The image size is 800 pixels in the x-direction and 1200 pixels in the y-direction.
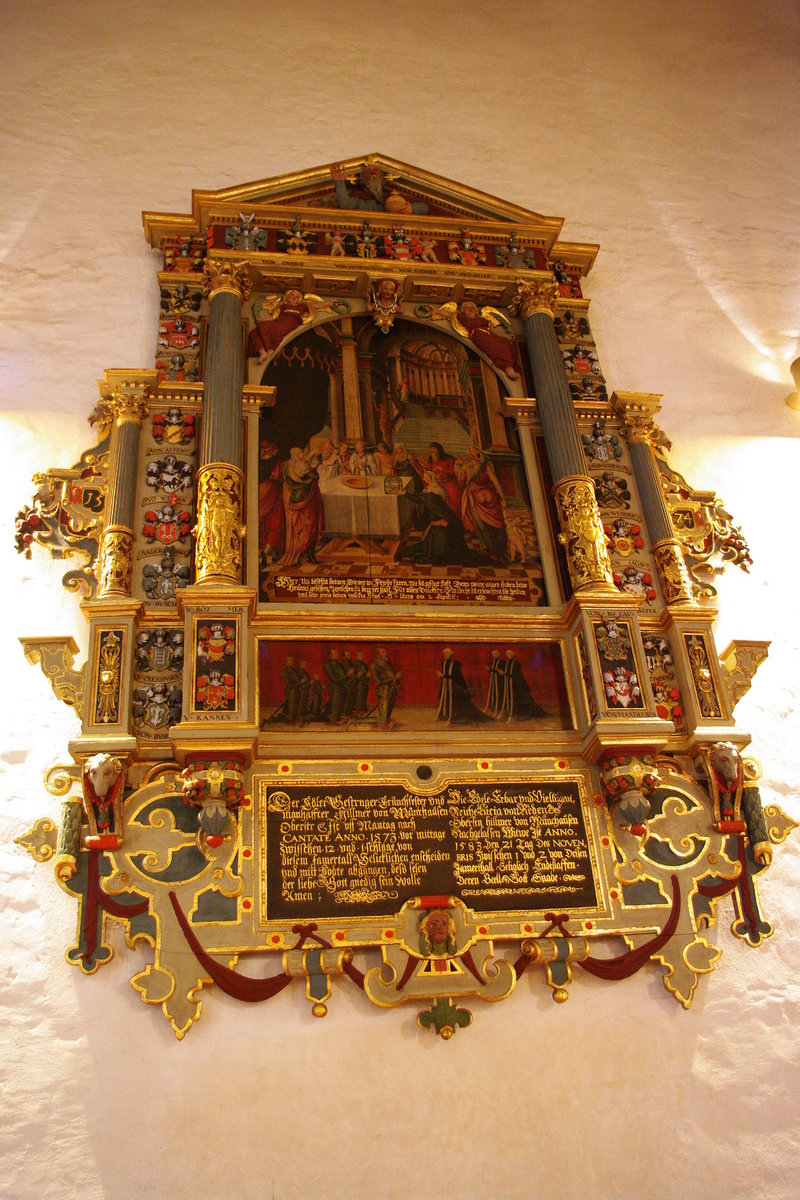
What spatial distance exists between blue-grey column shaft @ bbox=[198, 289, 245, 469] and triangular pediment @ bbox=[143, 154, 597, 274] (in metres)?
0.84

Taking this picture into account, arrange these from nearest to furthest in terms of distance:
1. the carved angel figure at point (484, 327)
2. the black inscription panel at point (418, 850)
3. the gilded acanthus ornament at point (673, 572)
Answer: the black inscription panel at point (418, 850) < the gilded acanthus ornament at point (673, 572) < the carved angel figure at point (484, 327)

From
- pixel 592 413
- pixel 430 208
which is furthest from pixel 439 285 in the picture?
pixel 592 413

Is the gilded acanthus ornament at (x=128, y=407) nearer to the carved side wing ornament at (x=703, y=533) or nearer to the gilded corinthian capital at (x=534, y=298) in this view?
the gilded corinthian capital at (x=534, y=298)

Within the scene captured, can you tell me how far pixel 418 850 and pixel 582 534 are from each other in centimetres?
219

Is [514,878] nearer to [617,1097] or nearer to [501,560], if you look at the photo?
[617,1097]

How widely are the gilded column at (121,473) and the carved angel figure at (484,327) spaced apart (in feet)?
6.99

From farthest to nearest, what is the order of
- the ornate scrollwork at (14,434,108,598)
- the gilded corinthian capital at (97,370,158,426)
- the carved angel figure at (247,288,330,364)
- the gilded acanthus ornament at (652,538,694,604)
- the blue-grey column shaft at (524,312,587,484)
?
the carved angel figure at (247,288,330,364), the blue-grey column shaft at (524,312,587,484), the gilded corinthian capital at (97,370,158,426), the gilded acanthus ornament at (652,538,694,604), the ornate scrollwork at (14,434,108,598)

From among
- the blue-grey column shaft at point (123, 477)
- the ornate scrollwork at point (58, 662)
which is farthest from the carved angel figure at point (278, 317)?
the ornate scrollwork at point (58, 662)

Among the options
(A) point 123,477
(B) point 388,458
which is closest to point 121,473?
(A) point 123,477

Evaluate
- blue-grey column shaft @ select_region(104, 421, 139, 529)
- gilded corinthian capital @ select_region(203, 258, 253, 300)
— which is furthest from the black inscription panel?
gilded corinthian capital @ select_region(203, 258, 253, 300)

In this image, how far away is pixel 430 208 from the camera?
8.40m

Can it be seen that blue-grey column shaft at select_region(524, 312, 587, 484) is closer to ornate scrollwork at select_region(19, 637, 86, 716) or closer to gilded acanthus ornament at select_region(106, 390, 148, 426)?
gilded acanthus ornament at select_region(106, 390, 148, 426)

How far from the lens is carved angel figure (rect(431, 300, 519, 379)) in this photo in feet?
25.4

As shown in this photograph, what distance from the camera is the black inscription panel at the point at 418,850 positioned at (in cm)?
562
